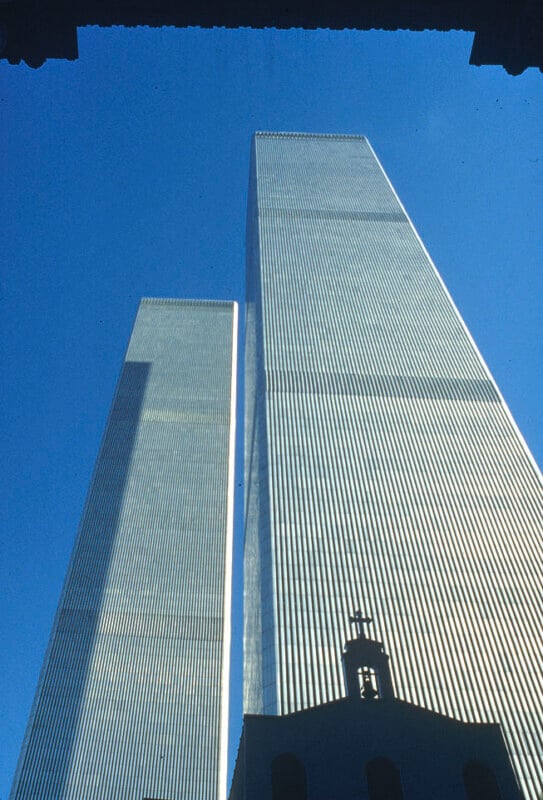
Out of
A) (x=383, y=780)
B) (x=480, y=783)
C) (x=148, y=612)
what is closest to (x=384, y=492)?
(x=148, y=612)

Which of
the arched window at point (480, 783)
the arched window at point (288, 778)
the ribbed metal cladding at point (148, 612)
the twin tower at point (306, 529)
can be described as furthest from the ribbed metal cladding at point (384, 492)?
the arched window at point (288, 778)

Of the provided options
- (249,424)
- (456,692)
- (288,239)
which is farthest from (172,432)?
(456,692)

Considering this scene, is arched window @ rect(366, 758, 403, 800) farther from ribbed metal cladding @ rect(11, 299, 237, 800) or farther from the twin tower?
ribbed metal cladding @ rect(11, 299, 237, 800)

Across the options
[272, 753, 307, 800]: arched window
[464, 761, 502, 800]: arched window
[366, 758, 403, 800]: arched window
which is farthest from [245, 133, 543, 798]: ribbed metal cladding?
[272, 753, 307, 800]: arched window

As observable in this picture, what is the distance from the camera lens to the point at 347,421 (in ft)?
251

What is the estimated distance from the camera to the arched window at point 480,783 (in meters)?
21.7

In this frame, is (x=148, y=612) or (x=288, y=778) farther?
(x=148, y=612)

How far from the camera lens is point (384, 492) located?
68.8 metres

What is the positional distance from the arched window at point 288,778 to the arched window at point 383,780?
2148mm

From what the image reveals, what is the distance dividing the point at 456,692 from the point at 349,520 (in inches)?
718

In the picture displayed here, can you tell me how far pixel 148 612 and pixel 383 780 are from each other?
235 feet

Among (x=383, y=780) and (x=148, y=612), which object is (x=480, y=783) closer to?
(x=383, y=780)

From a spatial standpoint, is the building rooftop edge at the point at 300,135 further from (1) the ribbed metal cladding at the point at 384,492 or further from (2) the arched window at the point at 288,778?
(2) the arched window at the point at 288,778

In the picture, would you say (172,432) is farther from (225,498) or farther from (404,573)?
(404,573)
